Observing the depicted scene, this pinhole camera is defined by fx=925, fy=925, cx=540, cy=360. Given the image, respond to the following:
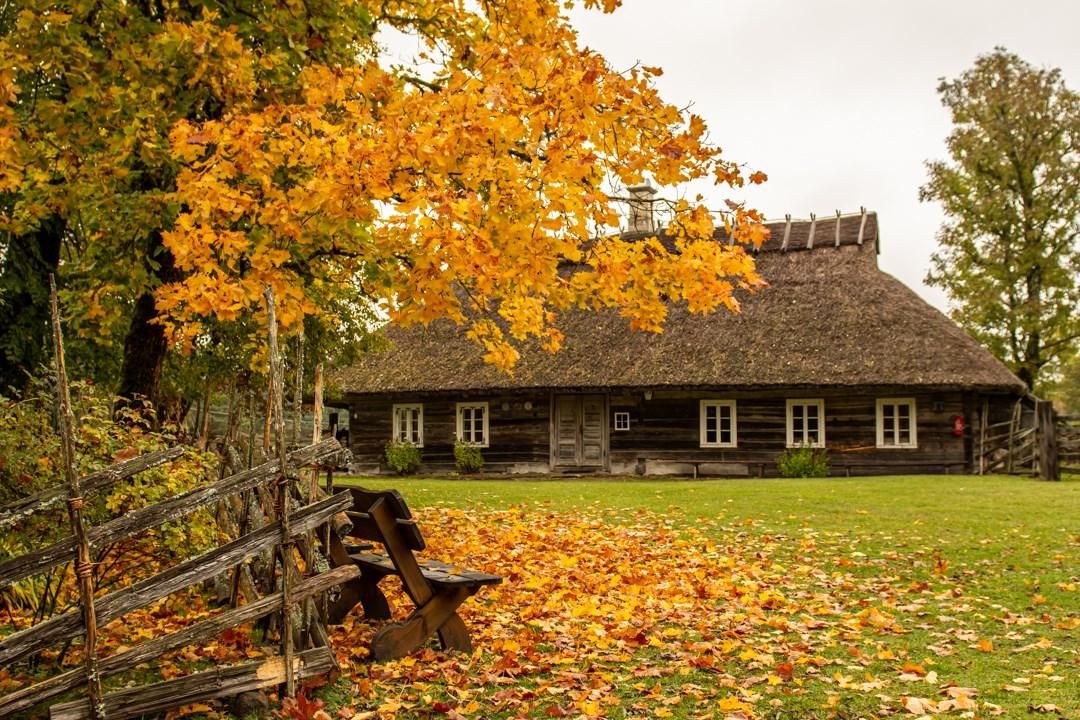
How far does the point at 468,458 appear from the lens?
81.7 feet

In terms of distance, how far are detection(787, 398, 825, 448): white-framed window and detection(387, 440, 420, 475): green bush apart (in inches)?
394

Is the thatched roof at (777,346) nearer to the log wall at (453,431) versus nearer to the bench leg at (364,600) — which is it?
the log wall at (453,431)

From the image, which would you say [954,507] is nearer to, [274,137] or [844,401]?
[844,401]

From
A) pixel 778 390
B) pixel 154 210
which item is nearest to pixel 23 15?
pixel 154 210

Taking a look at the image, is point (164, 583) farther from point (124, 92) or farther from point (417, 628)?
point (124, 92)

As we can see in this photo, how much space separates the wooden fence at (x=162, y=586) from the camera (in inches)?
156

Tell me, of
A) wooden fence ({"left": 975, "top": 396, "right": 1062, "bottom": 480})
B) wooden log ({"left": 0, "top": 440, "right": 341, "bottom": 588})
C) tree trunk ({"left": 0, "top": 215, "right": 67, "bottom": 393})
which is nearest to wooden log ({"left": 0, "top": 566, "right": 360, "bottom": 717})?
wooden log ({"left": 0, "top": 440, "right": 341, "bottom": 588})

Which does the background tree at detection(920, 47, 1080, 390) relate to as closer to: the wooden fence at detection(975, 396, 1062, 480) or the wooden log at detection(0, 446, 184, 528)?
the wooden fence at detection(975, 396, 1062, 480)

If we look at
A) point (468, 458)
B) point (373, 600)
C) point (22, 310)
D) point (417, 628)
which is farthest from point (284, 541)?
point (468, 458)

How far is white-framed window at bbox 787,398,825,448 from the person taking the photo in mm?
22453

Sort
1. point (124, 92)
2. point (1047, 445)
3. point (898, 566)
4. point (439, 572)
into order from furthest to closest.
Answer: point (1047, 445), point (898, 566), point (124, 92), point (439, 572)

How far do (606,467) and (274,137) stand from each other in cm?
1750

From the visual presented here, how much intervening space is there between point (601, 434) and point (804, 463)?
5.23 meters

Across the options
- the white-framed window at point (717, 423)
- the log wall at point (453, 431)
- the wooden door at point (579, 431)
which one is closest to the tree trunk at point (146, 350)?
the log wall at point (453, 431)
